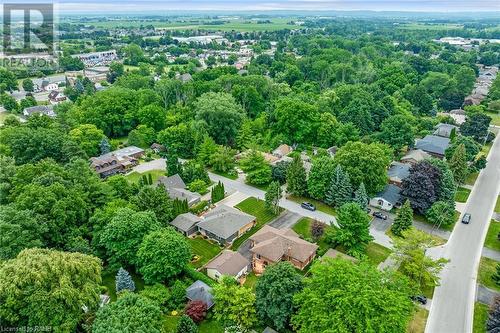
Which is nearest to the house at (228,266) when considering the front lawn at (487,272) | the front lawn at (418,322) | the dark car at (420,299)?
the front lawn at (418,322)

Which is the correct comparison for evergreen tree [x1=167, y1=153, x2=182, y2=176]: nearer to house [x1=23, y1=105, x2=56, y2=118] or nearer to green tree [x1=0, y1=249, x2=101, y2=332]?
green tree [x1=0, y1=249, x2=101, y2=332]

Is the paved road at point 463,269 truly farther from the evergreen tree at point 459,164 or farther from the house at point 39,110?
the house at point 39,110

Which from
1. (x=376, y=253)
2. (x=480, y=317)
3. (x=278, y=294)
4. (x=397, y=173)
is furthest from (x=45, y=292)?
(x=397, y=173)

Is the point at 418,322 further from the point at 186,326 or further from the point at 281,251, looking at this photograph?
the point at 186,326

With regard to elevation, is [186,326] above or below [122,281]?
below

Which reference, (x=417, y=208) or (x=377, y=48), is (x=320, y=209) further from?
(x=377, y=48)

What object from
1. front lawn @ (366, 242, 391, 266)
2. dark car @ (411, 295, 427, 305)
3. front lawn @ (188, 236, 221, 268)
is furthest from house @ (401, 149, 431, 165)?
front lawn @ (188, 236, 221, 268)
